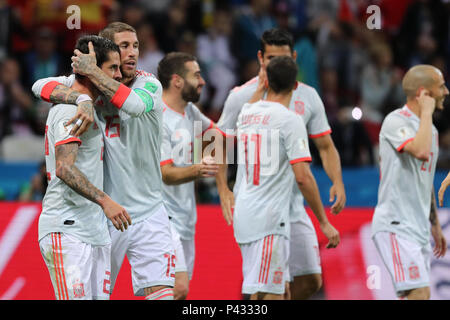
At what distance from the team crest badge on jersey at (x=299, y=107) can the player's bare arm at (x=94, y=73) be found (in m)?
2.30

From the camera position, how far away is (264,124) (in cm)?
607

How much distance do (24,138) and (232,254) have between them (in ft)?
12.3

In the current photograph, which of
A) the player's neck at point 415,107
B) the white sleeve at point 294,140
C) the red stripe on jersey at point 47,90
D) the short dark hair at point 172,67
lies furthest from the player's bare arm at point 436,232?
the red stripe on jersey at point 47,90

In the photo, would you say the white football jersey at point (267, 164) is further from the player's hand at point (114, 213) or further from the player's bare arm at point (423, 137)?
the player's hand at point (114, 213)

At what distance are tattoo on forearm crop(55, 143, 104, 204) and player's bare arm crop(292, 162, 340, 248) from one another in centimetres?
179

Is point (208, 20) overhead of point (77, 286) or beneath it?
overhead

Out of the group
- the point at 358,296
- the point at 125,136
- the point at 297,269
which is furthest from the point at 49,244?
the point at 358,296

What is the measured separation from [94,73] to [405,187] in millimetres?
2828

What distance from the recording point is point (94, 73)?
494cm

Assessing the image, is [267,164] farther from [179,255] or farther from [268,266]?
[179,255]

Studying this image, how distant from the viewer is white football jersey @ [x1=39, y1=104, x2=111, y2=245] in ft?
16.2

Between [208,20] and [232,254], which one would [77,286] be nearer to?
[232,254]

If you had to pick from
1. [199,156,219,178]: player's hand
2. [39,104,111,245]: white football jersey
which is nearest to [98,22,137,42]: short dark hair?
[39,104,111,245]: white football jersey
